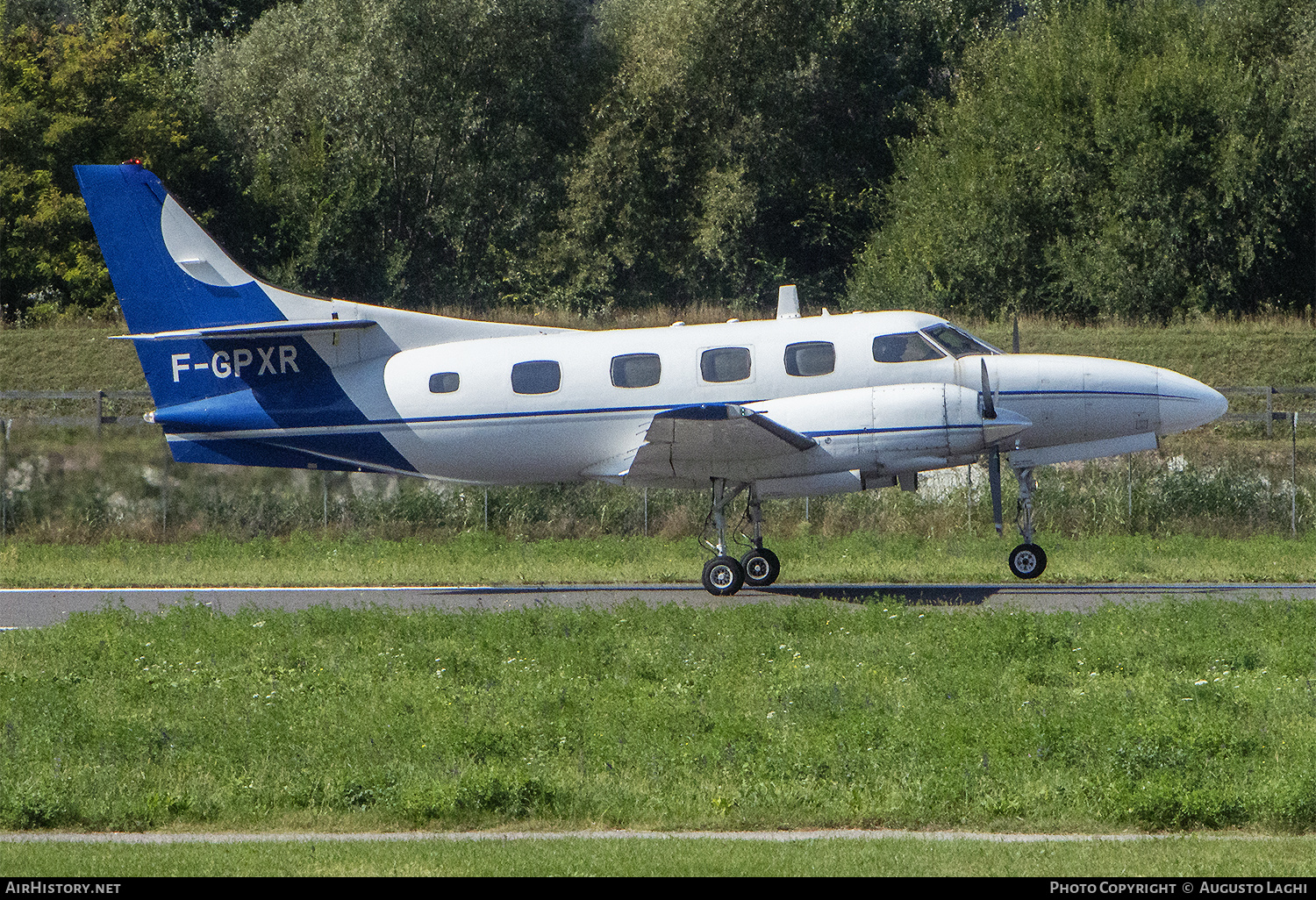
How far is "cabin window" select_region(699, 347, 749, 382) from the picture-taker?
1972cm

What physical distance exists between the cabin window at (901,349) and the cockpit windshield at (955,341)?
0.19 meters

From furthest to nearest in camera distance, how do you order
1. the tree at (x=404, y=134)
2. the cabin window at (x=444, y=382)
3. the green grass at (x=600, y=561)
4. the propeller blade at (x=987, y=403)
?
the tree at (x=404, y=134)
the green grass at (x=600, y=561)
the cabin window at (x=444, y=382)
the propeller blade at (x=987, y=403)

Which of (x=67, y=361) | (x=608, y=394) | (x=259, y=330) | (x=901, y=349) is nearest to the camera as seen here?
(x=901, y=349)

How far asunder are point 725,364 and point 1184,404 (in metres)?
6.46

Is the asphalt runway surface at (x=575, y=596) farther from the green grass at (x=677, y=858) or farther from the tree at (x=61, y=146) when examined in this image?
the tree at (x=61, y=146)

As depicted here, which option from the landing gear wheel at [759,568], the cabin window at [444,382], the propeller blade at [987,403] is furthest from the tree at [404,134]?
the propeller blade at [987,403]

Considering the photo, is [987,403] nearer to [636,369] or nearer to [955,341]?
[955,341]

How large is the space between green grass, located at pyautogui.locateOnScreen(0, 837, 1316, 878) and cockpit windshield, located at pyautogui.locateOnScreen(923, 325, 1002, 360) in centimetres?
1163

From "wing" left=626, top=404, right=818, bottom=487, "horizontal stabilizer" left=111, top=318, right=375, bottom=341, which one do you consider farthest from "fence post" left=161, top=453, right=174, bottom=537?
"wing" left=626, top=404, right=818, bottom=487

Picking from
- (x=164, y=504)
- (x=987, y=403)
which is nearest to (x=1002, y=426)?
(x=987, y=403)

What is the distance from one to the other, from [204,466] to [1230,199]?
1373 inches

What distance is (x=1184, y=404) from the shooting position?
1956cm

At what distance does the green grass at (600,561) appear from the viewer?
73.9 feet

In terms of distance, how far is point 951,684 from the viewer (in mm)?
12820
